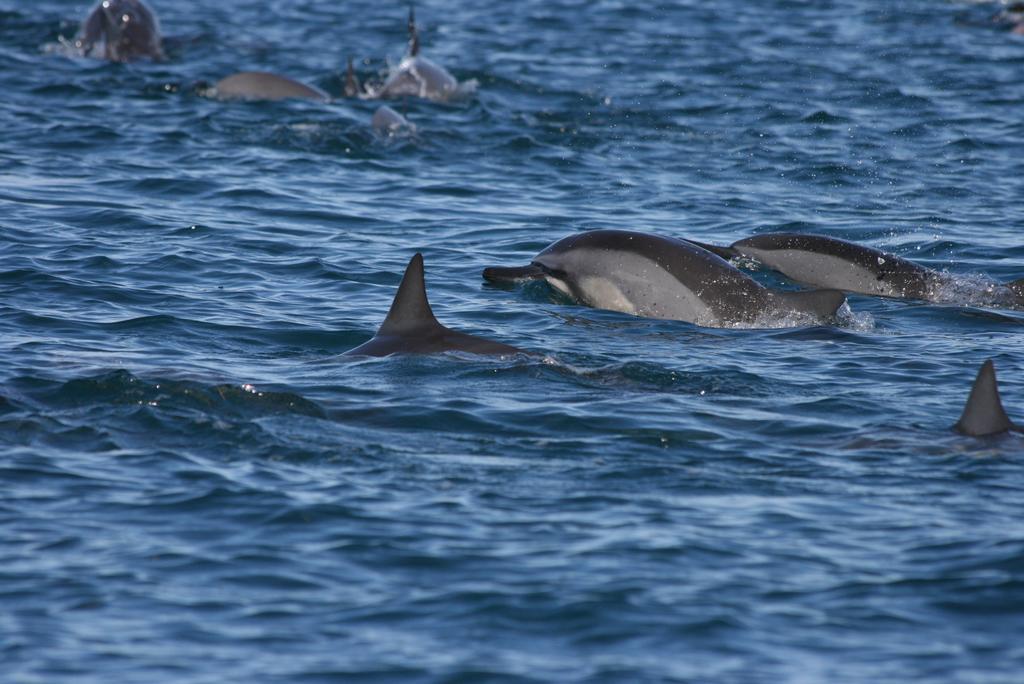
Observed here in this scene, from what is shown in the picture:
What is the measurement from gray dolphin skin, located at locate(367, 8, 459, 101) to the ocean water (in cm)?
129

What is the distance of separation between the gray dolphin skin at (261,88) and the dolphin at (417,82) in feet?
3.35

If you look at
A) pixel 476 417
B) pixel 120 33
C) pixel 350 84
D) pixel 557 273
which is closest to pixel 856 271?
pixel 557 273

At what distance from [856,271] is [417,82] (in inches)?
456

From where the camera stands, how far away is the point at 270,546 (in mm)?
8734

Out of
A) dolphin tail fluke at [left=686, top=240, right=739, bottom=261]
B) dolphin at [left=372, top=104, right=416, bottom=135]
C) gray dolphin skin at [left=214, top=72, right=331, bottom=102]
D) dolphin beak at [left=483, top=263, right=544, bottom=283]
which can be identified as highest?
gray dolphin skin at [left=214, top=72, right=331, bottom=102]

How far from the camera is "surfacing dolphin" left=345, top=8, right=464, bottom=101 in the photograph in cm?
2512

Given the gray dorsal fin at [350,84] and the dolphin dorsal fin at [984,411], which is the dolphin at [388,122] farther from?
the dolphin dorsal fin at [984,411]

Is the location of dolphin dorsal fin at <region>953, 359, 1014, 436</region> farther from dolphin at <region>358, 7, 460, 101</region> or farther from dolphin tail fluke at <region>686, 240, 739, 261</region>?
dolphin at <region>358, 7, 460, 101</region>

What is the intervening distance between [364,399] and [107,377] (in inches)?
73.1

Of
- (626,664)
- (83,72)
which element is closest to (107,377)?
(626,664)

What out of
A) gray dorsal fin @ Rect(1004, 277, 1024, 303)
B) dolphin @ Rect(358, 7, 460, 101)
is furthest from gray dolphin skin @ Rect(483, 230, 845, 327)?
dolphin @ Rect(358, 7, 460, 101)

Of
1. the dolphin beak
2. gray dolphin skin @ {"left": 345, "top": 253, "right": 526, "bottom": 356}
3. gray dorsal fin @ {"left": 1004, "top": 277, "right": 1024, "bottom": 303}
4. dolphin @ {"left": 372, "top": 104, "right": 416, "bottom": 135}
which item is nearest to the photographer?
gray dolphin skin @ {"left": 345, "top": 253, "right": 526, "bottom": 356}

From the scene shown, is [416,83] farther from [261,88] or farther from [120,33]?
[120,33]

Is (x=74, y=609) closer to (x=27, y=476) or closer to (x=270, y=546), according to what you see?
(x=270, y=546)
